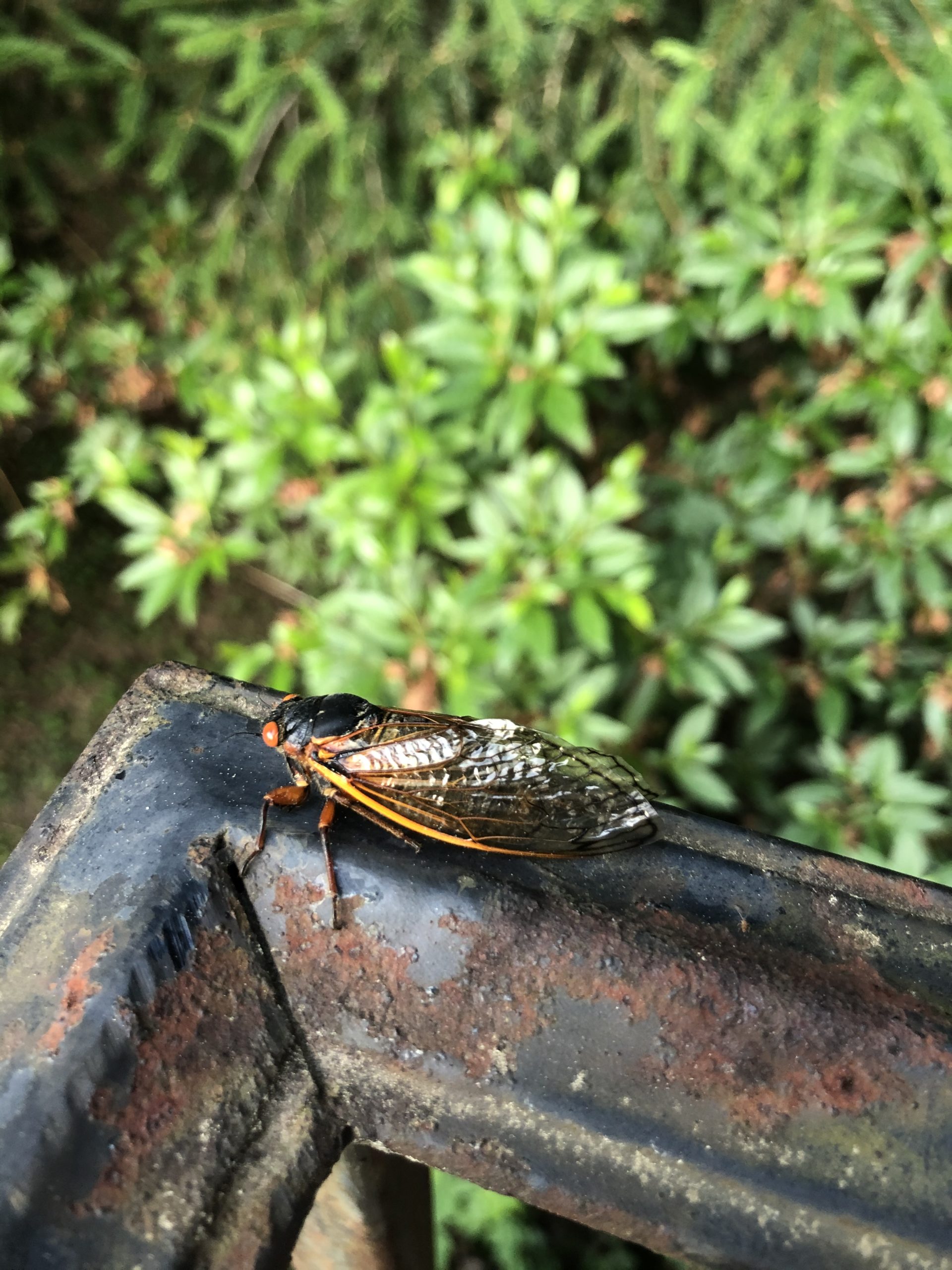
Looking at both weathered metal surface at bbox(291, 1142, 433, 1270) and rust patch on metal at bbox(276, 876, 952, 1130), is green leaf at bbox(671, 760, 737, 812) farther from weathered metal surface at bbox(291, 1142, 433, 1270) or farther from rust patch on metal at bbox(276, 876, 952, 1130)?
rust patch on metal at bbox(276, 876, 952, 1130)

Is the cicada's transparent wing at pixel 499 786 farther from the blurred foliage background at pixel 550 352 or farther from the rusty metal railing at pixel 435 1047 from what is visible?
the blurred foliage background at pixel 550 352

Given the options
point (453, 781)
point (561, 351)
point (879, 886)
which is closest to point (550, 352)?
point (561, 351)

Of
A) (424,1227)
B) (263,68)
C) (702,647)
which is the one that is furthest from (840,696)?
(263,68)

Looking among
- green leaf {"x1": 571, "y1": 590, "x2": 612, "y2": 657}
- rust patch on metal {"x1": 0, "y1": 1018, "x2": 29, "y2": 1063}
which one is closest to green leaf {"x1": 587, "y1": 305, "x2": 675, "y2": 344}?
green leaf {"x1": 571, "y1": 590, "x2": 612, "y2": 657}

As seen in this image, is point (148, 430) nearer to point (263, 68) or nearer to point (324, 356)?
point (324, 356)

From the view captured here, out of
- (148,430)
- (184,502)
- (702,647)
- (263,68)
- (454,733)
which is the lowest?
(148,430)

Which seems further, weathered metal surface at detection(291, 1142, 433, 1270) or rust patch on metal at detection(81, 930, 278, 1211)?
weathered metal surface at detection(291, 1142, 433, 1270)

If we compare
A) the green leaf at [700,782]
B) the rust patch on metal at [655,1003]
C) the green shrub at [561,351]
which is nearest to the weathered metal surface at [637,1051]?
the rust patch on metal at [655,1003]
